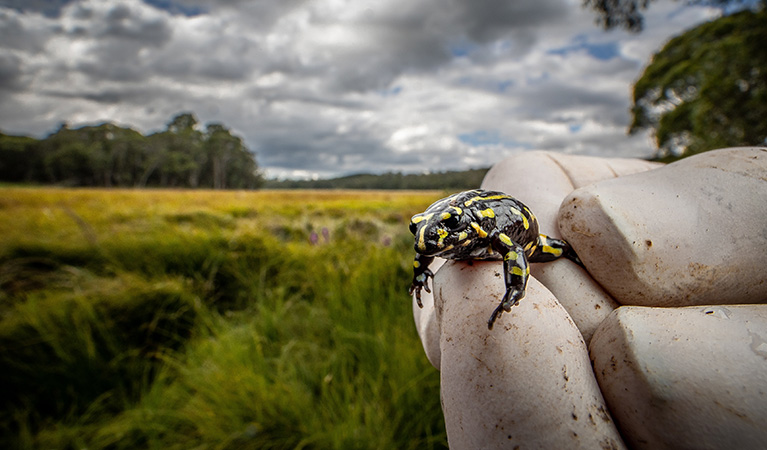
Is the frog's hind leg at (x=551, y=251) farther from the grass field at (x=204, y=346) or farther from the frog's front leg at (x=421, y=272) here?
the grass field at (x=204, y=346)

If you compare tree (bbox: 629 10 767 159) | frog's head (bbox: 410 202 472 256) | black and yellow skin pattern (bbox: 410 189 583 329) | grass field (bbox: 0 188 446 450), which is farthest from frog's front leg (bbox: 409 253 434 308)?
tree (bbox: 629 10 767 159)

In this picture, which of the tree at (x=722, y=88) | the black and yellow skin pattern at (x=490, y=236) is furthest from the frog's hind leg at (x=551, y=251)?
the tree at (x=722, y=88)

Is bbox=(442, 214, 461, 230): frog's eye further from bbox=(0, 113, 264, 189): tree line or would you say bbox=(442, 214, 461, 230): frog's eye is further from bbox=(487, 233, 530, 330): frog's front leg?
bbox=(0, 113, 264, 189): tree line

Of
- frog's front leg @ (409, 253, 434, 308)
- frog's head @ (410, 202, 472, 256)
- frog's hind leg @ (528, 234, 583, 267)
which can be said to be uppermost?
frog's head @ (410, 202, 472, 256)

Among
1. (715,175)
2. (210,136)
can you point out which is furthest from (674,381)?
(210,136)

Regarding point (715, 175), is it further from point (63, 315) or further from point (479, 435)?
point (63, 315)

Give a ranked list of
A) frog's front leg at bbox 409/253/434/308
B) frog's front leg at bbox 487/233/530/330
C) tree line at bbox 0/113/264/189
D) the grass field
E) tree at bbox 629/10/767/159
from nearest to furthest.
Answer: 1. frog's front leg at bbox 487/233/530/330
2. frog's front leg at bbox 409/253/434/308
3. the grass field
4. tree at bbox 629/10/767/159
5. tree line at bbox 0/113/264/189
